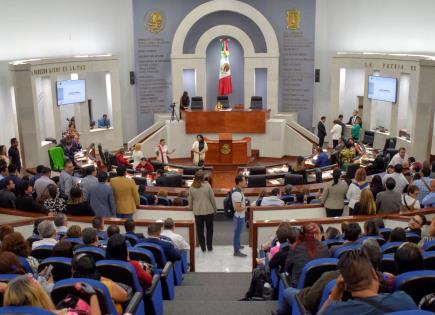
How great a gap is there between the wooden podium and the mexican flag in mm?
4471

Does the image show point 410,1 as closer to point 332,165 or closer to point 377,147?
point 377,147

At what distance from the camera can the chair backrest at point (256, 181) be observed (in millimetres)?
11594

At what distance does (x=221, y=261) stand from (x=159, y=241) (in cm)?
247

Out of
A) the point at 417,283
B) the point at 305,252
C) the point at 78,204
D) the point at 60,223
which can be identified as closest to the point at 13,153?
the point at 78,204

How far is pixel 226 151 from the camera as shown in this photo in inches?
627

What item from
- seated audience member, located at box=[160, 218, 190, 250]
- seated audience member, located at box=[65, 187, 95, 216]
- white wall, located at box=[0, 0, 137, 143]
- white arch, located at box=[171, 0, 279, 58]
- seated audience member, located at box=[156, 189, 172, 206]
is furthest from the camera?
white arch, located at box=[171, 0, 279, 58]

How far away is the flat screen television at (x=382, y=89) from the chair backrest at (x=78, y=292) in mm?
14933

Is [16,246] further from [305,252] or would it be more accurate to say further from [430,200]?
[430,200]

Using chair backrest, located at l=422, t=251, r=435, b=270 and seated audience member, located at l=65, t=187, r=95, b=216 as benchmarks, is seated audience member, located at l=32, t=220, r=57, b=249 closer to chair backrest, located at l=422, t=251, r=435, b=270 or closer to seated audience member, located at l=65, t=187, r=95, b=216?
seated audience member, located at l=65, t=187, r=95, b=216

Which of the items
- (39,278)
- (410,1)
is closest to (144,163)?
(39,278)

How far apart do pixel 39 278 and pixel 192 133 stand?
1343 cm

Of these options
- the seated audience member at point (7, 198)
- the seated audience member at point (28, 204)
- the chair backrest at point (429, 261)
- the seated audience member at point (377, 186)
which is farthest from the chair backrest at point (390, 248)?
the seated audience member at point (7, 198)

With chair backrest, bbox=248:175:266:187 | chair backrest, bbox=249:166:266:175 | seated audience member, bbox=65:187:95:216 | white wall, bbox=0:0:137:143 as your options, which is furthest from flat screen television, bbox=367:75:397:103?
seated audience member, bbox=65:187:95:216

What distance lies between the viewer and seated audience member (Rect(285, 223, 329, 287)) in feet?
16.2
